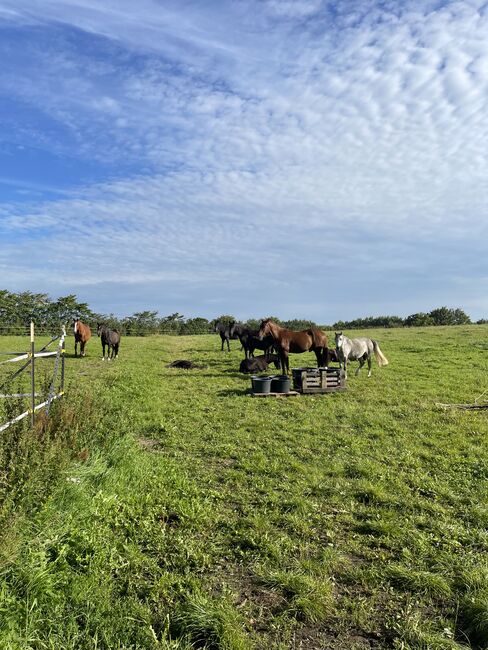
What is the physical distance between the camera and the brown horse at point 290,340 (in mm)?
14820

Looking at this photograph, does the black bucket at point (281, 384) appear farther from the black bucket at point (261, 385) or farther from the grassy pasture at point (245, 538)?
the grassy pasture at point (245, 538)

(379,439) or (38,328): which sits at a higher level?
(38,328)

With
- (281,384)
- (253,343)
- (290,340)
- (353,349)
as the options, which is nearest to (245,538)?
(281,384)

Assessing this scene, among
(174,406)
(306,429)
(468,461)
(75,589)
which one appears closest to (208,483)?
(75,589)

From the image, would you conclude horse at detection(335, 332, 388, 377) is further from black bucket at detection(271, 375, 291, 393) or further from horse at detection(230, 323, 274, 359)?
black bucket at detection(271, 375, 291, 393)

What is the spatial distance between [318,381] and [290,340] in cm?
323

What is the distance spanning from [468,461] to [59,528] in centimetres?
548

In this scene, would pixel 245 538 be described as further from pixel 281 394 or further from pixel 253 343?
pixel 253 343

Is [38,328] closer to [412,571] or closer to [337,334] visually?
[337,334]

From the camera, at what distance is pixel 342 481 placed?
5645 millimetres

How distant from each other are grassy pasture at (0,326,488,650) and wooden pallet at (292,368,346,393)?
3.57 meters

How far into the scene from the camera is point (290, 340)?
49.1 ft

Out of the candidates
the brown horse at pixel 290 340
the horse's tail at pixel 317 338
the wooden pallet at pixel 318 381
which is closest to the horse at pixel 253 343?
the brown horse at pixel 290 340

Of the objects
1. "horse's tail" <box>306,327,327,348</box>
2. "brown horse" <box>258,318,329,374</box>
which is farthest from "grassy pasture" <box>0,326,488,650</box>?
"horse's tail" <box>306,327,327,348</box>
